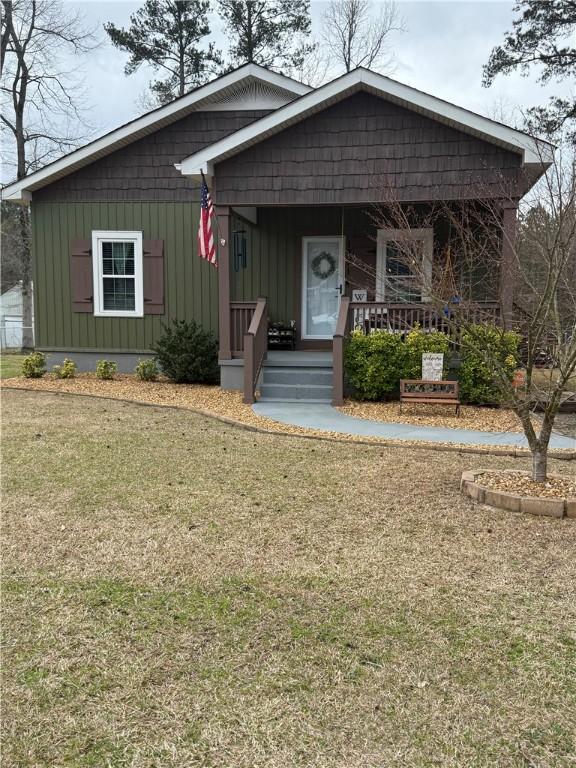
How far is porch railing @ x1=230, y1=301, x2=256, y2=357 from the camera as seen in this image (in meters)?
10.0

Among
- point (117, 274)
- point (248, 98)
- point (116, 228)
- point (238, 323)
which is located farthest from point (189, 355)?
point (248, 98)

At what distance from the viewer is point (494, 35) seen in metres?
16.9

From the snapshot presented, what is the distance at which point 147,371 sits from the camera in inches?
451

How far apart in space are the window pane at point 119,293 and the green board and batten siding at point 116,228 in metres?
0.29

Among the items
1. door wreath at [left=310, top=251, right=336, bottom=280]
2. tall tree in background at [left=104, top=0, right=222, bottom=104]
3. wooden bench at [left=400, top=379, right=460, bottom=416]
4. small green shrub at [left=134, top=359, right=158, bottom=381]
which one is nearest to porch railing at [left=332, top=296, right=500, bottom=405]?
wooden bench at [left=400, top=379, right=460, bottom=416]

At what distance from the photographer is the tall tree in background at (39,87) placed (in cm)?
1947

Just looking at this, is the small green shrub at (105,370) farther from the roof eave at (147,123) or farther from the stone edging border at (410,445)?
the stone edging border at (410,445)

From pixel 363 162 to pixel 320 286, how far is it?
10.4ft

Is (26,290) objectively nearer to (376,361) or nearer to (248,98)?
(248,98)

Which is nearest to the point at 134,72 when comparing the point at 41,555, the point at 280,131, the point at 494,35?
the point at 494,35

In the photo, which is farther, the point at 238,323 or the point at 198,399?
the point at 238,323

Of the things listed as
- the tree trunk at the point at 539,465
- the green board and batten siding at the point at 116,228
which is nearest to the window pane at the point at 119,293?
the green board and batten siding at the point at 116,228

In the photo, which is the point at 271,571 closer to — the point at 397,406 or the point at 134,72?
the point at 397,406

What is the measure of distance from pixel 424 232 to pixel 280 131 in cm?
317
